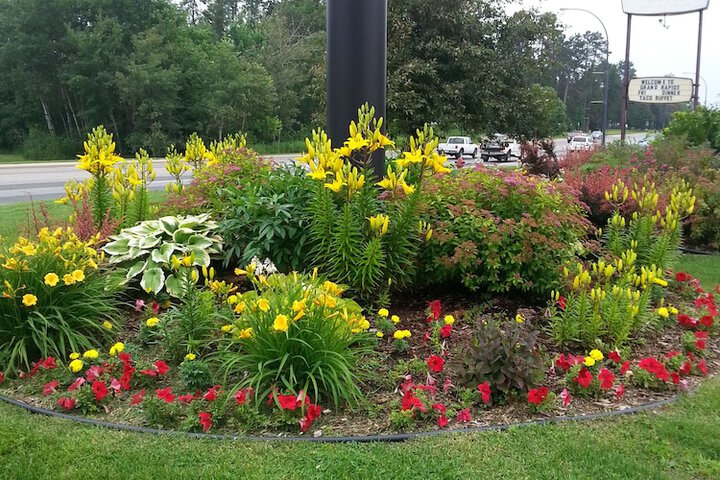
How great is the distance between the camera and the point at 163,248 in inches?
181

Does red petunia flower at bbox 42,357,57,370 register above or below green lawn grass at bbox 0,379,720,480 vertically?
above

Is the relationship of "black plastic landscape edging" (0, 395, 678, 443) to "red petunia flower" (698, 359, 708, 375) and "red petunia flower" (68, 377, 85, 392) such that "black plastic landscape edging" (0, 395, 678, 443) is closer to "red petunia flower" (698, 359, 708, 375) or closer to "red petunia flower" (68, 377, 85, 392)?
"red petunia flower" (68, 377, 85, 392)

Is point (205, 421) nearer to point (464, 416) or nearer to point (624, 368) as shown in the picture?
point (464, 416)

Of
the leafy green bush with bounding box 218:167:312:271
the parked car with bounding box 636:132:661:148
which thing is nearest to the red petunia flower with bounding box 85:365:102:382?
the leafy green bush with bounding box 218:167:312:271

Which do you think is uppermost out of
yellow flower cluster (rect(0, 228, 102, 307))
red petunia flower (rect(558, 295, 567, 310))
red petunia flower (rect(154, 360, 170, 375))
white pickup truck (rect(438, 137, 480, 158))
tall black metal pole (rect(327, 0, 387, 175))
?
tall black metal pole (rect(327, 0, 387, 175))

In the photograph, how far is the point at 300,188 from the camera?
4805mm

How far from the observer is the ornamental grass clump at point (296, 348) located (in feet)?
10.3

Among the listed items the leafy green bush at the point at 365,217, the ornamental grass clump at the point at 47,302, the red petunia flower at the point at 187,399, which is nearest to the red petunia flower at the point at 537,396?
the leafy green bush at the point at 365,217

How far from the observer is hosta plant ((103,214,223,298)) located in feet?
14.5

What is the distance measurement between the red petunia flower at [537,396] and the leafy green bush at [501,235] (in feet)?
4.16

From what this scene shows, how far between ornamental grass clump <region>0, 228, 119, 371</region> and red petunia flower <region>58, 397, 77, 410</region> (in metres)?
0.55

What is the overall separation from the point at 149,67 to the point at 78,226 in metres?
30.8

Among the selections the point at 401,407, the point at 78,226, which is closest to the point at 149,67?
the point at 78,226

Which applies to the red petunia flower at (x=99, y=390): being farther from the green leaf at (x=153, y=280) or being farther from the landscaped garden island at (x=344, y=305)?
the green leaf at (x=153, y=280)
